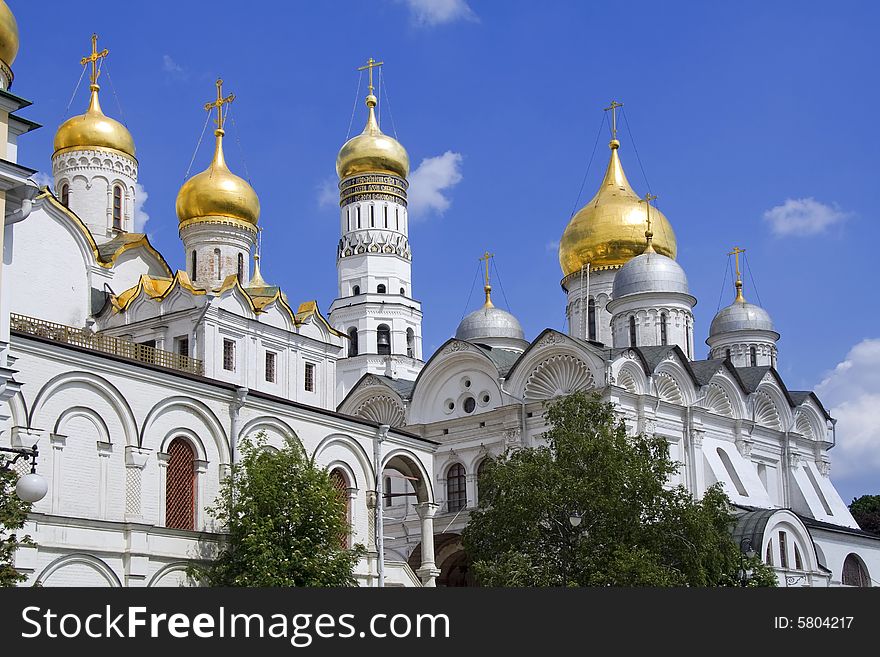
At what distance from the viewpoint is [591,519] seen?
30.9 meters

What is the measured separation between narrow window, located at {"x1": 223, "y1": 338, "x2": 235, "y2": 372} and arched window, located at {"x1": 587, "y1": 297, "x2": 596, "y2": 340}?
20.3 metres

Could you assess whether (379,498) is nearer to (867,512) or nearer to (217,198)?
(217,198)

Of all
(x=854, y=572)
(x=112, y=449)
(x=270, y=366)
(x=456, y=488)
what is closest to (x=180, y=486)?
(x=112, y=449)

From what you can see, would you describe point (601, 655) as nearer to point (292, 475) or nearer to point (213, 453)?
point (292, 475)

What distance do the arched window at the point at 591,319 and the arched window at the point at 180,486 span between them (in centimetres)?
2964

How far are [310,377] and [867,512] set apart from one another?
40.5m

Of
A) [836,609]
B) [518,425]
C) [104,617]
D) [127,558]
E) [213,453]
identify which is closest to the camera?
[104,617]

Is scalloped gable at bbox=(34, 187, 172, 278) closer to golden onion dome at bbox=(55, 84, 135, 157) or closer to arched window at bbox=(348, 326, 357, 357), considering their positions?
golden onion dome at bbox=(55, 84, 135, 157)

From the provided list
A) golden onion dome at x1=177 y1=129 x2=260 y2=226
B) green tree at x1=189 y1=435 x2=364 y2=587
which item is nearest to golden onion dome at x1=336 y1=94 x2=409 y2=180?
golden onion dome at x1=177 y1=129 x2=260 y2=226

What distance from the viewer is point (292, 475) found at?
91.1ft

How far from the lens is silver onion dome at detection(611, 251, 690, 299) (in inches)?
2005


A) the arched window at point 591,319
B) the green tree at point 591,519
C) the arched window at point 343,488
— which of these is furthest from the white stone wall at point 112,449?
the arched window at point 591,319

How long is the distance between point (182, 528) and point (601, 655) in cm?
1533

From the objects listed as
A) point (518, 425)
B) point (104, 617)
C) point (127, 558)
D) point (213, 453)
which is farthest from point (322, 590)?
point (518, 425)
